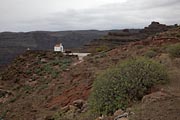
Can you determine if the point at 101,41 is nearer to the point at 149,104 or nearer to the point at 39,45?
the point at 149,104

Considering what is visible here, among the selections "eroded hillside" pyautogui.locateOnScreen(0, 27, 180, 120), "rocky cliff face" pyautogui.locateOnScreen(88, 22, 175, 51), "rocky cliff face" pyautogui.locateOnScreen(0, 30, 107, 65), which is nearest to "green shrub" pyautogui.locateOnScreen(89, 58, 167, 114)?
"eroded hillside" pyautogui.locateOnScreen(0, 27, 180, 120)

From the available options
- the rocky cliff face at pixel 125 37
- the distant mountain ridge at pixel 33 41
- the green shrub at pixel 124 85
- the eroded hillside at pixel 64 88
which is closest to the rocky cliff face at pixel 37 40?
the distant mountain ridge at pixel 33 41

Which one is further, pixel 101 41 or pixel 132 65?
pixel 101 41

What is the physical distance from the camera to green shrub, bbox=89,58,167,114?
32.6 ft

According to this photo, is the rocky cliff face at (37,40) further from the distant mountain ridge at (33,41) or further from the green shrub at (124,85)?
the green shrub at (124,85)

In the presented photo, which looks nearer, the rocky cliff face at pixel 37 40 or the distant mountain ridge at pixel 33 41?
the distant mountain ridge at pixel 33 41

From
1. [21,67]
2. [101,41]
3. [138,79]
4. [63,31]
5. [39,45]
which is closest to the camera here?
[138,79]

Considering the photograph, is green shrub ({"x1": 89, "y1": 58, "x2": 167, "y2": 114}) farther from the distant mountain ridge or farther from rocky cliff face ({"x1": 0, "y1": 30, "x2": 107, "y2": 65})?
rocky cliff face ({"x1": 0, "y1": 30, "x2": 107, "y2": 65})

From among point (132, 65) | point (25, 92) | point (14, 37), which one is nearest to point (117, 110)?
point (132, 65)

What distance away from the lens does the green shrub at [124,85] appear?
994 cm

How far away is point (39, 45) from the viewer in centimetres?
12356

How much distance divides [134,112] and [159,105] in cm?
72

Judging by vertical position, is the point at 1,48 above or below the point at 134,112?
below

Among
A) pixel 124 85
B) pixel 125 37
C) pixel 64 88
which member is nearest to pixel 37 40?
pixel 125 37
